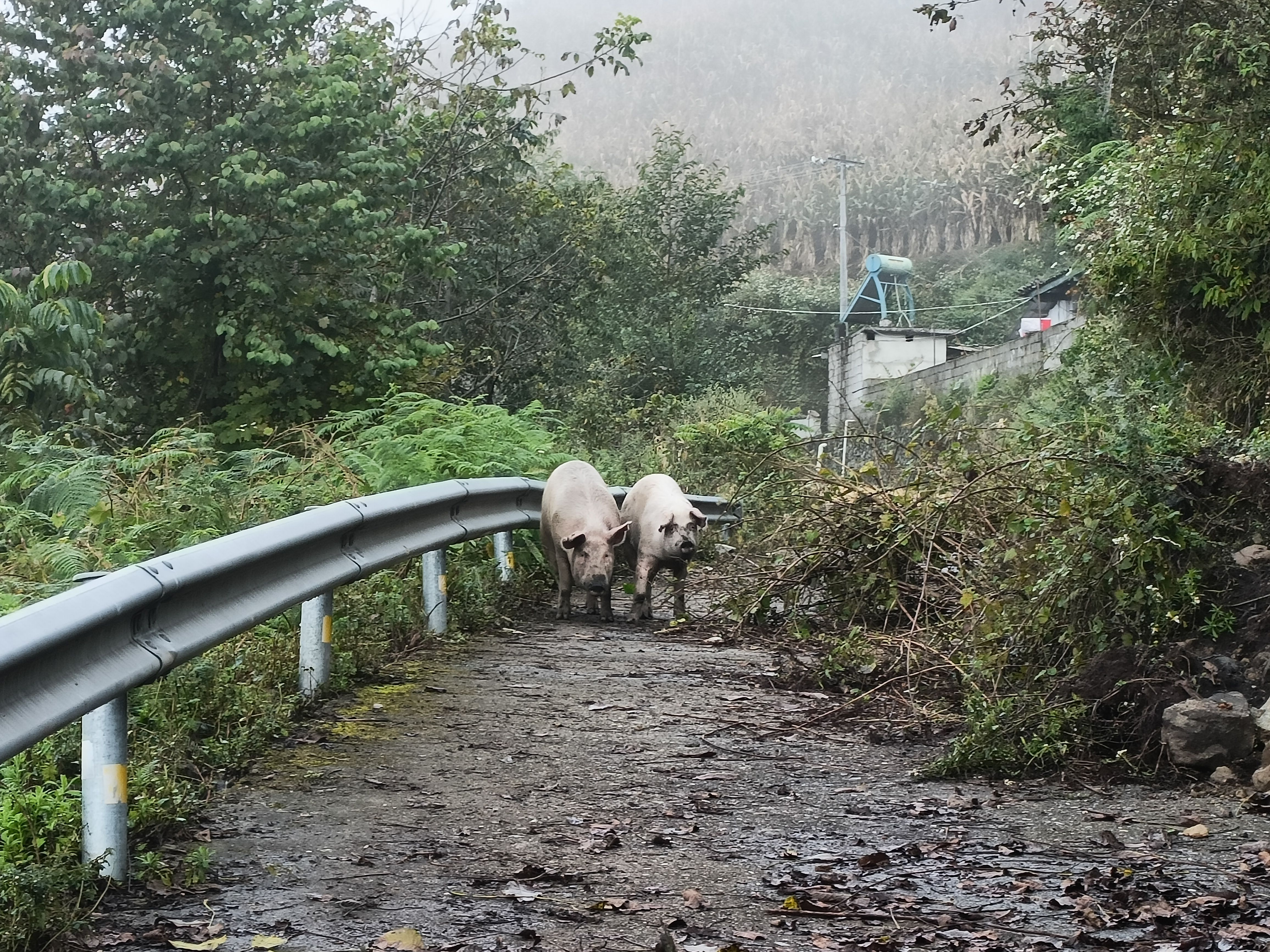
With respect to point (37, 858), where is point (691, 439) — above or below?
above

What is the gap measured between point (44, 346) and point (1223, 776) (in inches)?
385

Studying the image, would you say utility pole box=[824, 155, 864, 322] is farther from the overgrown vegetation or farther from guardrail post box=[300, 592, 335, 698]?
guardrail post box=[300, 592, 335, 698]

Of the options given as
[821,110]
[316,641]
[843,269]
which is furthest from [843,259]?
[821,110]

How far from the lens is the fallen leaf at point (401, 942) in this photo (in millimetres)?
3363

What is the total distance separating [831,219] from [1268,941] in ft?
285

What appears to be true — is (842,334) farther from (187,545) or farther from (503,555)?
(187,545)

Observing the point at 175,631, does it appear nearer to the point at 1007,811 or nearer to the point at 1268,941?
the point at 1007,811

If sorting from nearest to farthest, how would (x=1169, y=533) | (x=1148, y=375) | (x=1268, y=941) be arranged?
(x=1268, y=941) < (x=1169, y=533) < (x=1148, y=375)

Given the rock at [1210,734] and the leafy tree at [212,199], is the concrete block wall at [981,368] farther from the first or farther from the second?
the rock at [1210,734]

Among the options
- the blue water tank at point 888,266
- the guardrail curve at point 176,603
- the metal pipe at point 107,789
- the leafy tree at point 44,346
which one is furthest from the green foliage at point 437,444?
the blue water tank at point 888,266

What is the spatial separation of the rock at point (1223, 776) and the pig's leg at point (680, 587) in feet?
17.1

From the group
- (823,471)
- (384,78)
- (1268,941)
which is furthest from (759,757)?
(384,78)

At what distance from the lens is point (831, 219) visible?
88125mm

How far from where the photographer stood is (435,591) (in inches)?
320
